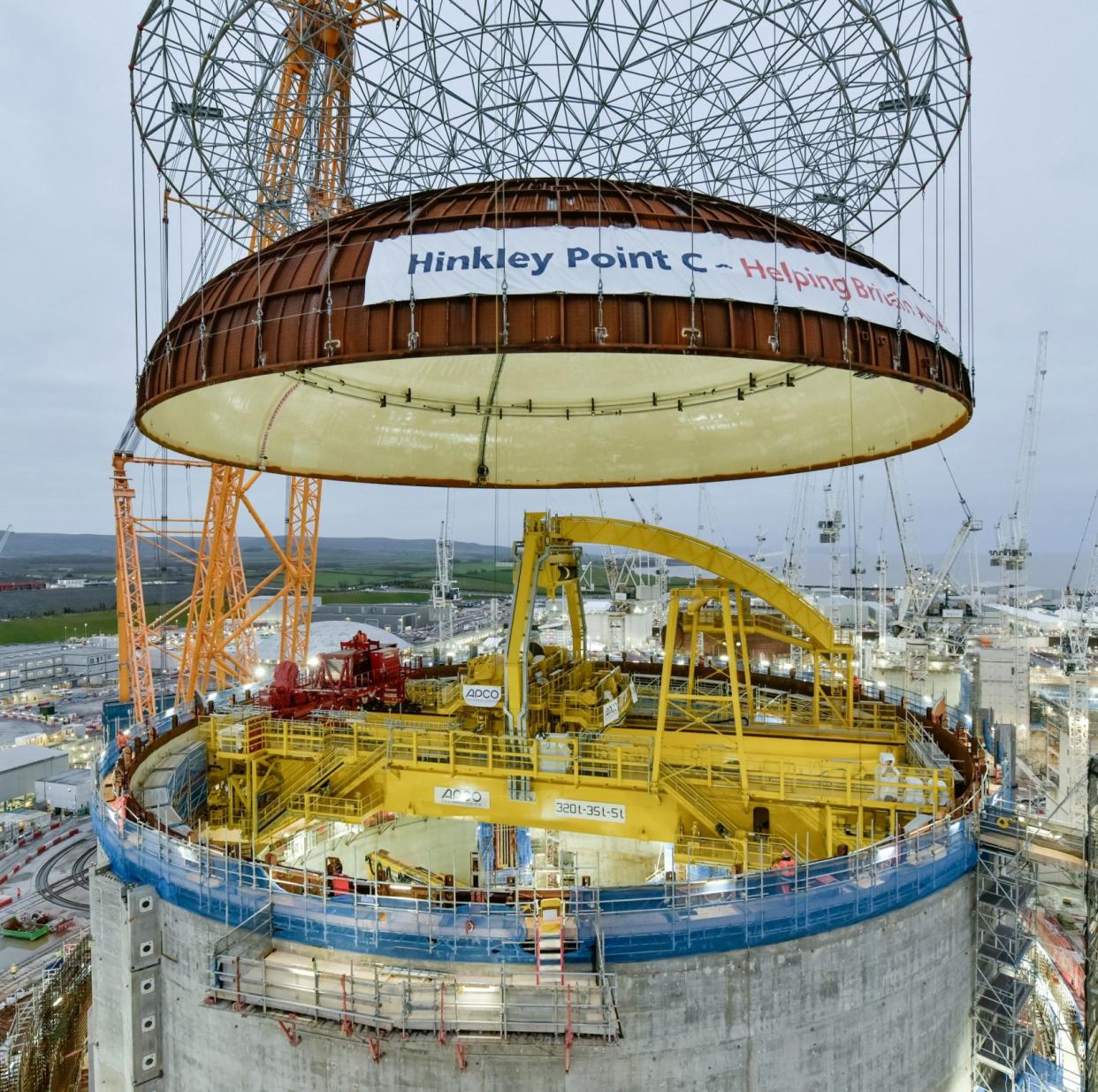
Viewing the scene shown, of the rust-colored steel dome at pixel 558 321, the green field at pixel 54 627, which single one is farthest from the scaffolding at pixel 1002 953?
the green field at pixel 54 627

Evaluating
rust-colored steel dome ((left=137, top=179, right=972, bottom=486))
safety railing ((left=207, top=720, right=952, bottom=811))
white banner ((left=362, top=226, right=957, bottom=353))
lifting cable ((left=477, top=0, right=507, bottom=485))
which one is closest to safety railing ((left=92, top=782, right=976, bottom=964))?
safety railing ((left=207, top=720, right=952, bottom=811))

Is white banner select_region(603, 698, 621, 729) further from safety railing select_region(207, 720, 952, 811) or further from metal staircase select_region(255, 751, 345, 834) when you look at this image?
metal staircase select_region(255, 751, 345, 834)

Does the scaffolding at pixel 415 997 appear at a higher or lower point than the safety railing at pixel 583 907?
lower

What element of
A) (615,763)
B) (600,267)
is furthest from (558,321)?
(615,763)

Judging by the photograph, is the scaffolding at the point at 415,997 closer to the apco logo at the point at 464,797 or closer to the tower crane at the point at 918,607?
the apco logo at the point at 464,797

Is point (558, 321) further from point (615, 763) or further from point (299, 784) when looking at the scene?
point (299, 784)

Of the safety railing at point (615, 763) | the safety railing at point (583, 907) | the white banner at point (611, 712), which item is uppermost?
the white banner at point (611, 712)
